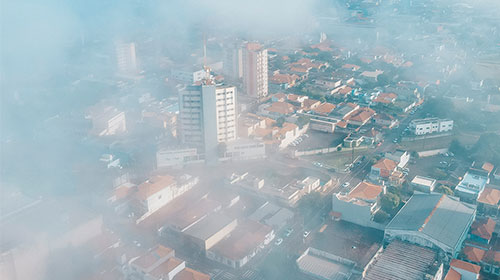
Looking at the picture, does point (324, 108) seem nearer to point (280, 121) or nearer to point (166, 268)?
point (280, 121)

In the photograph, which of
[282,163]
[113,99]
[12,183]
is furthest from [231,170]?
[113,99]

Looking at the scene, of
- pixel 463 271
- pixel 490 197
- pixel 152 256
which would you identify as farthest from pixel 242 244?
pixel 490 197

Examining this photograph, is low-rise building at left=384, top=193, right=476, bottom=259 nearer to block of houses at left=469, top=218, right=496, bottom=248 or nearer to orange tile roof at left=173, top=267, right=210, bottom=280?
block of houses at left=469, top=218, right=496, bottom=248

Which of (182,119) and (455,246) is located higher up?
(182,119)

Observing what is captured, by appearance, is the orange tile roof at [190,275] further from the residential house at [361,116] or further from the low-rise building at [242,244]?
the residential house at [361,116]

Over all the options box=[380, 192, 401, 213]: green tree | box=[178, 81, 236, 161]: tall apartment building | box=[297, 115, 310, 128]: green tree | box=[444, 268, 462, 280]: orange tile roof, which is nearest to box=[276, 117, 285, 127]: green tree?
box=[297, 115, 310, 128]: green tree

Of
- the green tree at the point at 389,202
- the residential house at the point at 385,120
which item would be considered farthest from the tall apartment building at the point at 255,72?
the green tree at the point at 389,202

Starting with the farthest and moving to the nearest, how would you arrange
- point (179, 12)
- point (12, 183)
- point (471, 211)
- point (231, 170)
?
point (179, 12) → point (231, 170) → point (12, 183) → point (471, 211)

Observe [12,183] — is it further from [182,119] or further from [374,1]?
[374,1]
